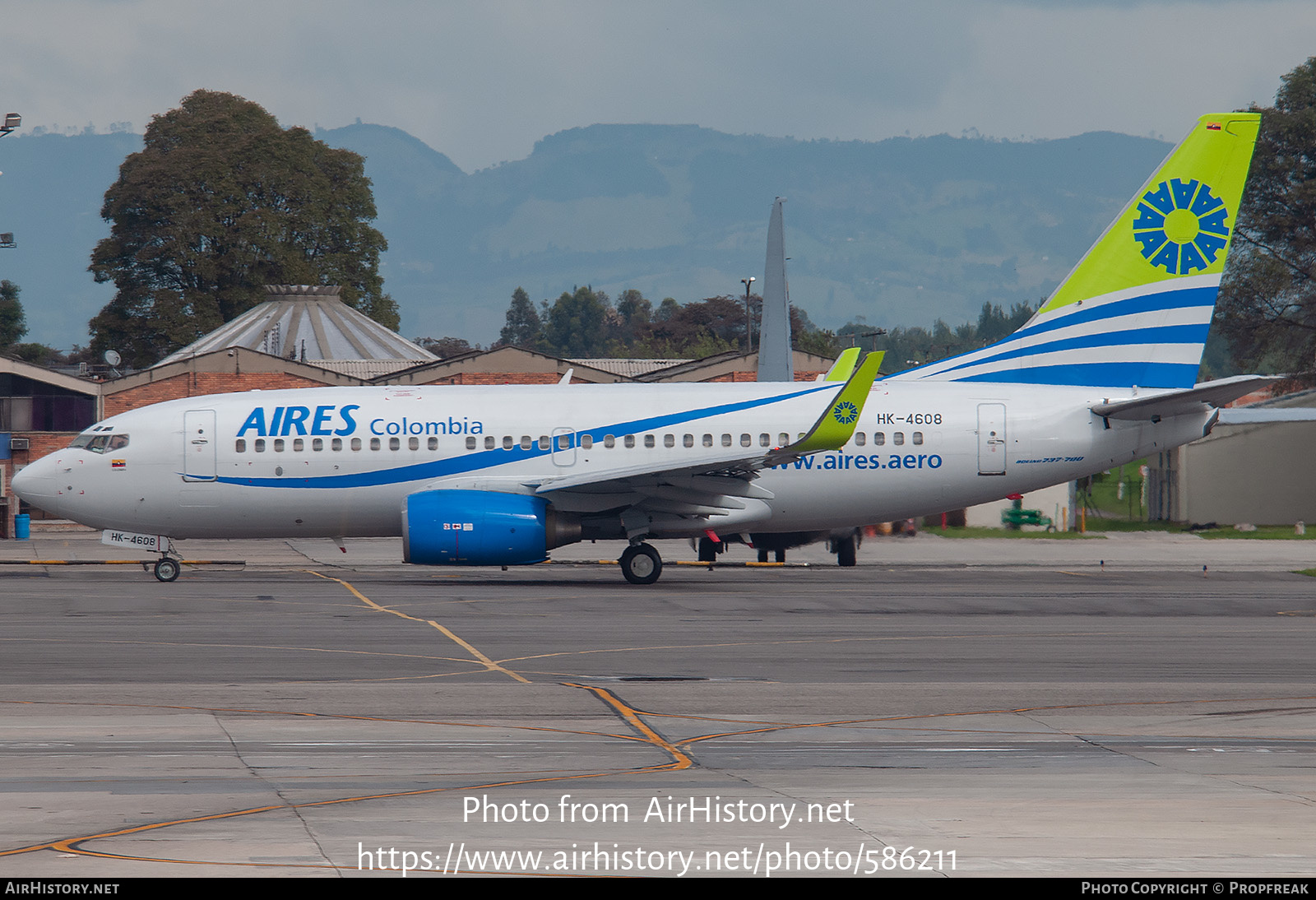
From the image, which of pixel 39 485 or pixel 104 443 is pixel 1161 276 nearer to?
pixel 104 443

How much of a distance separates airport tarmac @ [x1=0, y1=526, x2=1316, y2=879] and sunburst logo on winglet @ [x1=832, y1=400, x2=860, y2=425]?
3421 millimetres

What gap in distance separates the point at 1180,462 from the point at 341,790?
4883cm

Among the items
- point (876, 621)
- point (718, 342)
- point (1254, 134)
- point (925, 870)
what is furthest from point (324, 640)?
point (718, 342)

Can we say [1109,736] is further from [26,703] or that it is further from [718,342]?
[718,342]

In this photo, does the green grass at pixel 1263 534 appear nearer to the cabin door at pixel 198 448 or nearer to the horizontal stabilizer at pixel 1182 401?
the horizontal stabilizer at pixel 1182 401

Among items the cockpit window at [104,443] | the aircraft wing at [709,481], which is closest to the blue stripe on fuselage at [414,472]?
the aircraft wing at [709,481]

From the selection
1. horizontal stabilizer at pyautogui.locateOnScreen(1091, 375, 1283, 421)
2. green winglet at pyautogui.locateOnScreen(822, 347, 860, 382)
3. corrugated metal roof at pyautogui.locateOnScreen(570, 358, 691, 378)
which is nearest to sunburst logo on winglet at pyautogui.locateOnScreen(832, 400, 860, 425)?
green winglet at pyautogui.locateOnScreen(822, 347, 860, 382)

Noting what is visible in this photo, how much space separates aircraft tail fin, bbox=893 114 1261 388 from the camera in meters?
29.9

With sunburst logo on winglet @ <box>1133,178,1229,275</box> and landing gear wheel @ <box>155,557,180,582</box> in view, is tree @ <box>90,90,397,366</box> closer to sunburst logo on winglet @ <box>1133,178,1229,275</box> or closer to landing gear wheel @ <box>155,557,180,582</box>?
landing gear wheel @ <box>155,557,180,582</box>

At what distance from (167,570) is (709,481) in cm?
1104

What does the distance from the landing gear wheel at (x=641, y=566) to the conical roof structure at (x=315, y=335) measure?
4788 centimetres

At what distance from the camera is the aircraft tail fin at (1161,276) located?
98.0 ft

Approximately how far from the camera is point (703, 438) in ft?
95.4

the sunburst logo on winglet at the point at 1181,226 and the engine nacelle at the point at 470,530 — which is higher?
the sunburst logo on winglet at the point at 1181,226
